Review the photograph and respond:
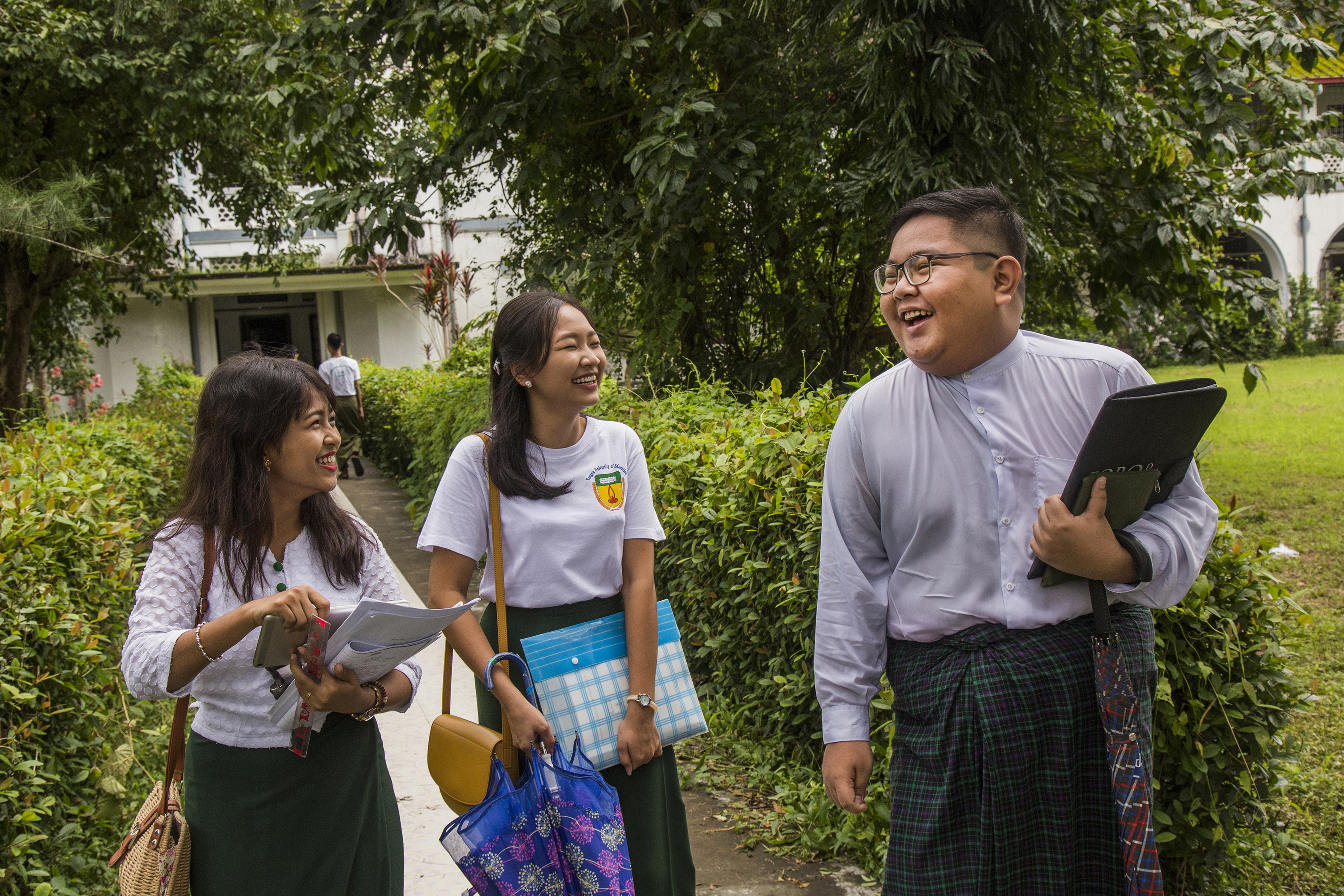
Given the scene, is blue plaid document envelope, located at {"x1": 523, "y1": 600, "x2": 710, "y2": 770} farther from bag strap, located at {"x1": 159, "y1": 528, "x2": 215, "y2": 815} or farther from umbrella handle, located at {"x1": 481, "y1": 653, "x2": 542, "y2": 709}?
bag strap, located at {"x1": 159, "y1": 528, "x2": 215, "y2": 815}

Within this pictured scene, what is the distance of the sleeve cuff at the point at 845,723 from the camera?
1948 mm

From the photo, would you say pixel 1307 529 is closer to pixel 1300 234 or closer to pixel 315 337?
pixel 1300 234

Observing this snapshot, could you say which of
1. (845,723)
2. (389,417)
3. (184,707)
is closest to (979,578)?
(845,723)

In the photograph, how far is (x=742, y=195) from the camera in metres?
6.28

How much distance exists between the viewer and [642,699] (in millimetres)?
2256

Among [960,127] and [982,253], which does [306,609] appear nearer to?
[982,253]

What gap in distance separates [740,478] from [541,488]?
74.9 inches

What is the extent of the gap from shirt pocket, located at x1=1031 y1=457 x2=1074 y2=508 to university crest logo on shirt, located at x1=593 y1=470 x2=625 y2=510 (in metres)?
0.98

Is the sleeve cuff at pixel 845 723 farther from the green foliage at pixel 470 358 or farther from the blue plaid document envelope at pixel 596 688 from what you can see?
the green foliage at pixel 470 358

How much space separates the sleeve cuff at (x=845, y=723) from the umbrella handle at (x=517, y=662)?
65cm

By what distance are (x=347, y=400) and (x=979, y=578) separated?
484 inches

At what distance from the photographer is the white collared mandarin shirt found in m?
1.84

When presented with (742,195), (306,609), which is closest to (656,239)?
(742,195)

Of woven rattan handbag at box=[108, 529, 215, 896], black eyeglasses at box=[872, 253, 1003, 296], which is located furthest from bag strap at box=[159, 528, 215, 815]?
black eyeglasses at box=[872, 253, 1003, 296]
